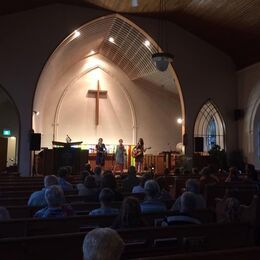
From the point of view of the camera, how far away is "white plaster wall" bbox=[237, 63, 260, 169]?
12.7 metres

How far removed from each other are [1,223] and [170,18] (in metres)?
10.8

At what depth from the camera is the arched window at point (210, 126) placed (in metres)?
13.9

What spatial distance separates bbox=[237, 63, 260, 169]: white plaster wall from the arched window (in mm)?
758

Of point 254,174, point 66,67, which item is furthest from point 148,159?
point 254,174

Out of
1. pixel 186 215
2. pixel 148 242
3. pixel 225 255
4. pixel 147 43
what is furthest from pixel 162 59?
pixel 225 255

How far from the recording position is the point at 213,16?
1105 centimetres

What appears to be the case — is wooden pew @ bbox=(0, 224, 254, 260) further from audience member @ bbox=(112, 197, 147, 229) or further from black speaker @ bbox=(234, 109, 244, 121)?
black speaker @ bbox=(234, 109, 244, 121)

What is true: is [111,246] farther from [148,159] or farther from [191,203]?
[148,159]

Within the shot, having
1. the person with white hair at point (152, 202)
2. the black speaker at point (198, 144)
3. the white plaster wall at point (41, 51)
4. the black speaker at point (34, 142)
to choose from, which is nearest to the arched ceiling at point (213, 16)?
the white plaster wall at point (41, 51)

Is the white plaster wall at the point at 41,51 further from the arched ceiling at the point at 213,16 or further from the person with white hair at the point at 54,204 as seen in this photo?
the person with white hair at the point at 54,204

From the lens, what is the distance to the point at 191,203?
3.40 metres

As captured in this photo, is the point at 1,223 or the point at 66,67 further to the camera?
the point at 66,67

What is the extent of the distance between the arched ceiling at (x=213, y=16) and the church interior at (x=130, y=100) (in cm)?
4

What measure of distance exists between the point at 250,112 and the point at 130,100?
19.5 ft
